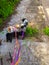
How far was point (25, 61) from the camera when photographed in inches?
277

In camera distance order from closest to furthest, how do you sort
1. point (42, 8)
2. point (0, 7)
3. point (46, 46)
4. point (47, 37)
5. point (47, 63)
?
point (47, 63)
point (46, 46)
point (47, 37)
point (0, 7)
point (42, 8)

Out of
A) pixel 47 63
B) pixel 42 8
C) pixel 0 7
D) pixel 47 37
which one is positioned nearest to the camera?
pixel 47 63

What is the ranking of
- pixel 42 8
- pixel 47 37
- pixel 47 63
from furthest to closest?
pixel 42 8 → pixel 47 37 → pixel 47 63

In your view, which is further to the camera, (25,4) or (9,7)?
(25,4)

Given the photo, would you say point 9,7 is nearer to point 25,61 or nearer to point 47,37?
point 47,37

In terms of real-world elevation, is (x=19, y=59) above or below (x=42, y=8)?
below

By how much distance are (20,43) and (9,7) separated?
3559mm

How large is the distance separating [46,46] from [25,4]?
480cm

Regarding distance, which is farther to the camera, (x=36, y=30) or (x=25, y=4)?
(x=25, y=4)

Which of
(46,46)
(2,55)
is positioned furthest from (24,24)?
(2,55)

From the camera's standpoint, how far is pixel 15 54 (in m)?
7.31

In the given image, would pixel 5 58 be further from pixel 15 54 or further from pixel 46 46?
pixel 46 46

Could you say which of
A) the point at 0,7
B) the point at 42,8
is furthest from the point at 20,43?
the point at 42,8

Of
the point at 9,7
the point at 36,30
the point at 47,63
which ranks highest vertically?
the point at 9,7
